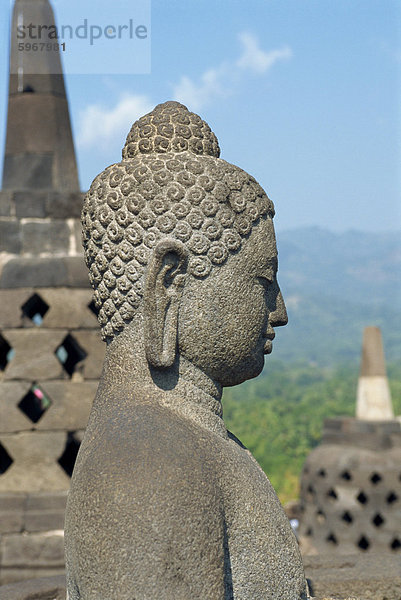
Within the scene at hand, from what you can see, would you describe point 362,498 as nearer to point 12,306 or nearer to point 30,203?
point 12,306

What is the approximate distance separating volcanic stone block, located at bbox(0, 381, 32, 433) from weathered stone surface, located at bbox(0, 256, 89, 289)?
0.73 meters

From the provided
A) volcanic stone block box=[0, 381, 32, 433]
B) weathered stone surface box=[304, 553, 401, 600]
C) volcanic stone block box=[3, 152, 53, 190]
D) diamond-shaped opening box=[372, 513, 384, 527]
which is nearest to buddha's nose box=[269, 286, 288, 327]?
weathered stone surface box=[304, 553, 401, 600]

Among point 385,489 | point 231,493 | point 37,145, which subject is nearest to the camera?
point 231,493

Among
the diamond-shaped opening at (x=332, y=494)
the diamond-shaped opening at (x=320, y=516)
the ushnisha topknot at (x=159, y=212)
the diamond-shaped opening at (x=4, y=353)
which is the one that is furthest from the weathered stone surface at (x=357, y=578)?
the diamond-shaped opening at (x=320, y=516)

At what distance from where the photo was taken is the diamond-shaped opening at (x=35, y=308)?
588 centimetres

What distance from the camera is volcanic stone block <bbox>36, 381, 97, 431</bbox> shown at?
5.72 meters

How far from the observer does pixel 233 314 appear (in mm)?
2604

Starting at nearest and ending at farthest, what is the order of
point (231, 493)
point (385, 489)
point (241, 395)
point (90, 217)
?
point (231, 493)
point (90, 217)
point (385, 489)
point (241, 395)

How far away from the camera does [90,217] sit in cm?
271

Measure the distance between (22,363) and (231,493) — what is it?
143 inches

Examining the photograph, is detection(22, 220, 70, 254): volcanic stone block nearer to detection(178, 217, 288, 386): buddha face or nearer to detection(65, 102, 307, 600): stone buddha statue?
detection(65, 102, 307, 600): stone buddha statue

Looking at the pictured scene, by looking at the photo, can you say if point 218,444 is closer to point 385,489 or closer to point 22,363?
point 22,363

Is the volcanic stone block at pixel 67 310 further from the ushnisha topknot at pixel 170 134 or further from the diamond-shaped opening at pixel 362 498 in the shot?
the diamond-shaped opening at pixel 362 498

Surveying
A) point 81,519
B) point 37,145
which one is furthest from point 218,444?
point 37,145
